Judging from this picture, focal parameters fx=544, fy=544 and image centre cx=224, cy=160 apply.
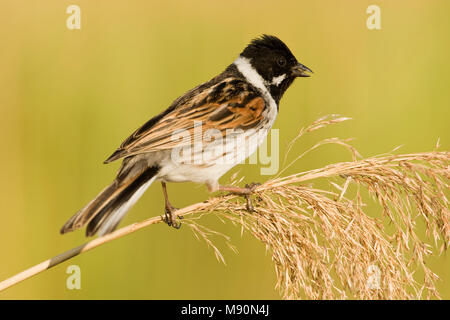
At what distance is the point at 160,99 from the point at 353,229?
2192 mm

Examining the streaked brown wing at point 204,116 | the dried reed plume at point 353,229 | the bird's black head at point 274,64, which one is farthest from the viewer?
the bird's black head at point 274,64

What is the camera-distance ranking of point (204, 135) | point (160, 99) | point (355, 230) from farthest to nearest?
point (160, 99)
point (204, 135)
point (355, 230)

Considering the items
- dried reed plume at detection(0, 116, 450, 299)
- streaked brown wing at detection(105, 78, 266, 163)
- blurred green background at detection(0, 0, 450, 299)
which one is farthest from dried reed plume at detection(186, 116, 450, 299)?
blurred green background at detection(0, 0, 450, 299)

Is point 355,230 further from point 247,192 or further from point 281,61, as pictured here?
point 281,61

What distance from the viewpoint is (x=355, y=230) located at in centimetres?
220

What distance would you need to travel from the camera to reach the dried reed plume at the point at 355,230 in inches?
84.6

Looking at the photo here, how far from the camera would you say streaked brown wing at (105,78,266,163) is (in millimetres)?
2688

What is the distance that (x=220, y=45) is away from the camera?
167 inches

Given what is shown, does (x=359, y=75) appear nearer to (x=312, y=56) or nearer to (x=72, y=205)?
(x=312, y=56)

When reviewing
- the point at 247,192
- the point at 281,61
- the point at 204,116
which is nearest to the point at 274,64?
the point at 281,61

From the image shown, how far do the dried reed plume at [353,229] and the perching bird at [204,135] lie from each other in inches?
9.5

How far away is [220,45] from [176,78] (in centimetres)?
46

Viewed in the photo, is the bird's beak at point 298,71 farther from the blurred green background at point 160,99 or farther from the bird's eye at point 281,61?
the blurred green background at point 160,99

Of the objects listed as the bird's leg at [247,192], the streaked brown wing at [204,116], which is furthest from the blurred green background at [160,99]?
the bird's leg at [247,192]
